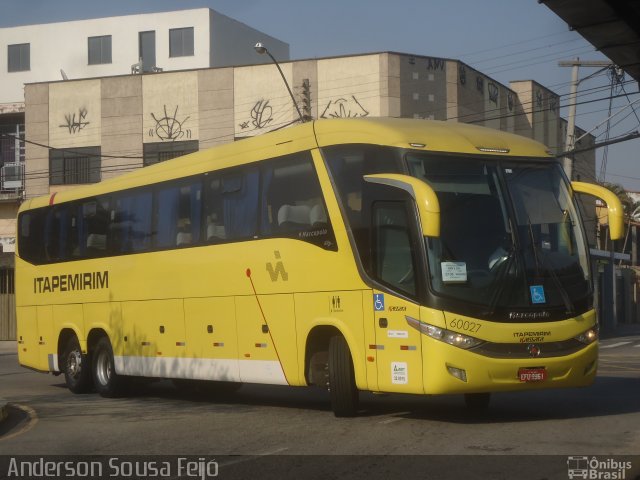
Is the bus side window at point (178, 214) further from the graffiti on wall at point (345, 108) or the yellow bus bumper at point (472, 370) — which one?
the graffiti on wall at point (345, 108)

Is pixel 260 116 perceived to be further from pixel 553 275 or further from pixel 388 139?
pixel 553 275

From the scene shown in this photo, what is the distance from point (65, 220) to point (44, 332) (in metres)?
2.42

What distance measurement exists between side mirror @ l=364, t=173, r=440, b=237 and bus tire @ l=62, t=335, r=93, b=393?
30.1 ft

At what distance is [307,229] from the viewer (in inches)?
540

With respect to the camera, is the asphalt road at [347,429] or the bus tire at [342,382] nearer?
the asphalt road at [347,429]

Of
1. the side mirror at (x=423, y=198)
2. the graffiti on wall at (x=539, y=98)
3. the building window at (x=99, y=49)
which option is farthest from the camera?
the building window at (x=99, y=49)

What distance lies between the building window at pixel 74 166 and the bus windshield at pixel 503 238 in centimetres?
3853

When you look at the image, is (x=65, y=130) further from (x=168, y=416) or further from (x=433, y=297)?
(x=433, y=297)

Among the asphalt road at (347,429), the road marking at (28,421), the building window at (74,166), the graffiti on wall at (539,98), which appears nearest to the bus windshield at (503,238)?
the asphalt road at (347,429)

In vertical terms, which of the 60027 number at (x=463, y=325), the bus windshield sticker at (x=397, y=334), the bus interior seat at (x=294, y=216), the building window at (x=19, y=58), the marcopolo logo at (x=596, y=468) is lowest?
the marcopolo logo at (x=596, y=468)

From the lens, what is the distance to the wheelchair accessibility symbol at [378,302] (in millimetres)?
12516

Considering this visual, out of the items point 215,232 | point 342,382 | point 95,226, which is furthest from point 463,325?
point 95,226

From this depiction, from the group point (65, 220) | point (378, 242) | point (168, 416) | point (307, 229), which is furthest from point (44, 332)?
point (378, 242)

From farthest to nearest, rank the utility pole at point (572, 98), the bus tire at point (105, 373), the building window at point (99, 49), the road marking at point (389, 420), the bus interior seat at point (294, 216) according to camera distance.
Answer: the building window at point (99, 49) < the utility pole at point (572, 98) < the bus tire at point (105, 373) < the bus interior seat at point (294, 216) < the road marking at point (389, 420)
